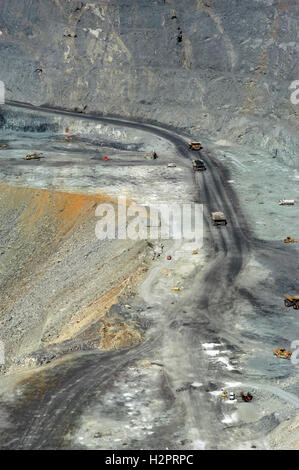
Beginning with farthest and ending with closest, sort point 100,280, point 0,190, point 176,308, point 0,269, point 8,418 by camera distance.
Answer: point 0,190
point 0,269
point 100,280
point 176,308
point 8,418

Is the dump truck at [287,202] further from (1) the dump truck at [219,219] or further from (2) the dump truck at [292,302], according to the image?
(2) the dump truck at [292,302]

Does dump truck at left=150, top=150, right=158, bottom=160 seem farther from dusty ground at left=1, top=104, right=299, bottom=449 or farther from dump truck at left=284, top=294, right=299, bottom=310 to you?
dump truck at left=284, top=294, right=299, bottom=310

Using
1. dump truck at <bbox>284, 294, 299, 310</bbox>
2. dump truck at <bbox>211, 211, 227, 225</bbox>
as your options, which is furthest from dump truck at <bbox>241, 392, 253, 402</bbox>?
dump truck at <bbox>211, 211, 227, 225</bbox>

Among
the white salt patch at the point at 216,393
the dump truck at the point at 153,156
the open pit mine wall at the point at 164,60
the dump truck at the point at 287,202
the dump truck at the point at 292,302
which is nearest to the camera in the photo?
the white salt patch at the point at 216,393

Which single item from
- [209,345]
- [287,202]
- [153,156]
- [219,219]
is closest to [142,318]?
[209,345]

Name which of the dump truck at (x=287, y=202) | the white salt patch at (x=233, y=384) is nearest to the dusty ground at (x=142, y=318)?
the white salt patch at (x=233, y=384)
